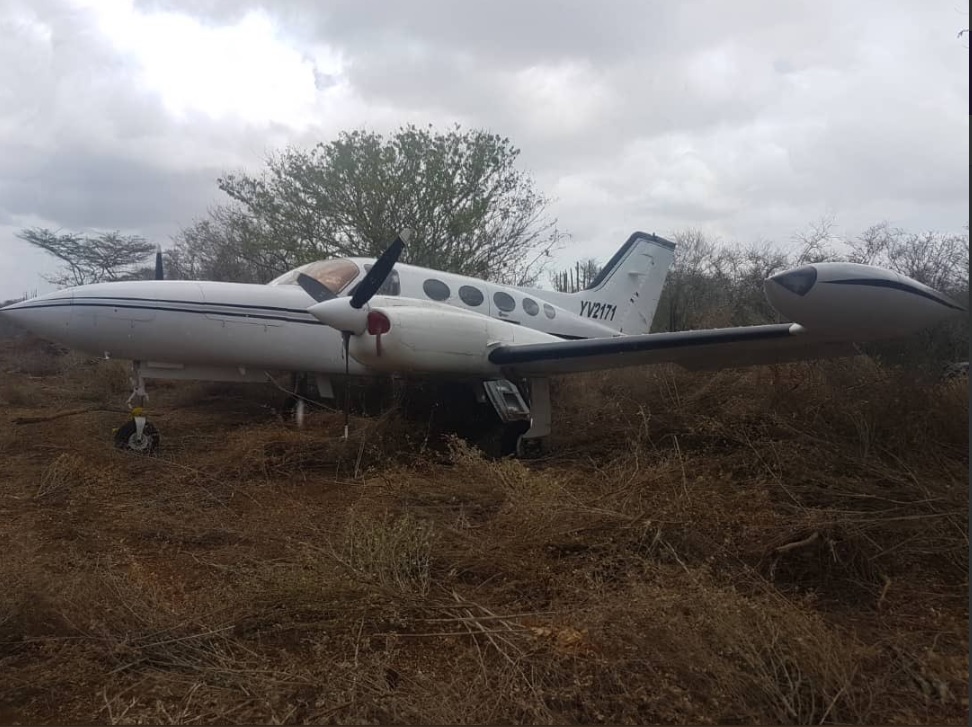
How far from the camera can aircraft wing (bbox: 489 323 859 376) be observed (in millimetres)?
7152

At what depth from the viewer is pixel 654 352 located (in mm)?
7785

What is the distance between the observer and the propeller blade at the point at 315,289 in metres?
8.71

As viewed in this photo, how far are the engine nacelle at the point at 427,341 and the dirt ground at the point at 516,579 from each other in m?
0.99

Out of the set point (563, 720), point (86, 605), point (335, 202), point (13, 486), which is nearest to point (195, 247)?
point (335, 202)

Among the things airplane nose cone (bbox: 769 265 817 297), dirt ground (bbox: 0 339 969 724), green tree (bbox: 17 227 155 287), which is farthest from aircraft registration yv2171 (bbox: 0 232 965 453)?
green tree (bbox: 17 227 155 287)

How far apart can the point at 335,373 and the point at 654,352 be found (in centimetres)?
436

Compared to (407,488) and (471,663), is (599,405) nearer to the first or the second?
(407,488)

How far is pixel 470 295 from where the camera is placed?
9789mm

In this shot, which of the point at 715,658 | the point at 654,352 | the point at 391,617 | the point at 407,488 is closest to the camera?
the point at 715,658

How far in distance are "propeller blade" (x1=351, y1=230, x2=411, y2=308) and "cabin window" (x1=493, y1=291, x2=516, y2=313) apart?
102 inches

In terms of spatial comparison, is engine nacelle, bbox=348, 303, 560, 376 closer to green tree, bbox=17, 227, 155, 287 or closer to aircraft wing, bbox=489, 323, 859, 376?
aircraft wing, bbox=489, 323, 859, 376

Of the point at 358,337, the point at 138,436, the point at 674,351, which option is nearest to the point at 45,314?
the point at 138,436

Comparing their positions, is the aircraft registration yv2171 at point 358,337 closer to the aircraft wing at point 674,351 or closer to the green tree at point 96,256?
the aircraft wing at point 674,351

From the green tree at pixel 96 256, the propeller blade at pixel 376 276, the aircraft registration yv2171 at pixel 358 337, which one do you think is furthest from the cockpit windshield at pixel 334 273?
the green tree at pixel 96 256
